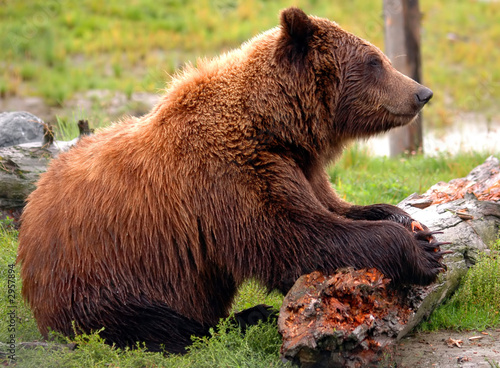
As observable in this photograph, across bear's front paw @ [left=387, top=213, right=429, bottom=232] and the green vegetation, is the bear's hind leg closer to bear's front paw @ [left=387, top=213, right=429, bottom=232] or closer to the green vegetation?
bear's front paw @ [left=387, top=213, right=429, bottom=232]

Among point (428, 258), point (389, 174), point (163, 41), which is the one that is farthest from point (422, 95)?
point (163, 41)

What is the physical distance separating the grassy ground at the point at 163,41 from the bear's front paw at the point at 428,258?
9612 mm

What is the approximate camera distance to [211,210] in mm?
3973

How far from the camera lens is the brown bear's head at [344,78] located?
4.17m

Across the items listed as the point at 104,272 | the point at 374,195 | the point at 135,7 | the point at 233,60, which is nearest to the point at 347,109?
the point at 233,60

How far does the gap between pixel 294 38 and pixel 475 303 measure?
2.39m

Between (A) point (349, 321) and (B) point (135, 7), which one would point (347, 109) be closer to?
(A) point (349, 321)

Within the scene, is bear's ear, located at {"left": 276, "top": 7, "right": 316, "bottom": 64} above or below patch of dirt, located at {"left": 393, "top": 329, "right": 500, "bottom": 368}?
above

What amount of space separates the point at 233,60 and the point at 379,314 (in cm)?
197

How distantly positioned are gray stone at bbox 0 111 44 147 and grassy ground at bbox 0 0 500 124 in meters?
6.15

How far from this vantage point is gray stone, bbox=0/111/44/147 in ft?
22.0

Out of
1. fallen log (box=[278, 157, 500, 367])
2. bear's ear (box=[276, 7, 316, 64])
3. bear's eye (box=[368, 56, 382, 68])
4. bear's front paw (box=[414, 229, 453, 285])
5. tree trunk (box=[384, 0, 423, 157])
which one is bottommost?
fallen log (box=[278, 157, 500, 367])

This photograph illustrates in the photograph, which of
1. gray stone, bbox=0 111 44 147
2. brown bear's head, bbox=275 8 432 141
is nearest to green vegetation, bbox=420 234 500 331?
brown bear's head, bbox=275 8 432 141

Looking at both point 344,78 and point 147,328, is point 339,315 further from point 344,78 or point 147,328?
point 344,78
